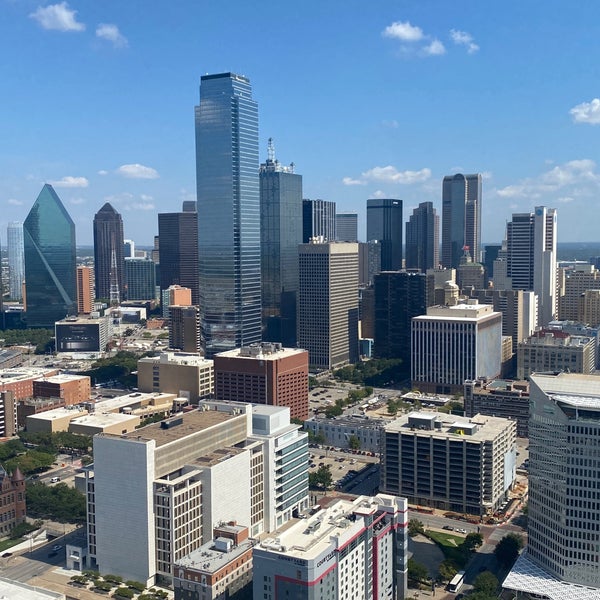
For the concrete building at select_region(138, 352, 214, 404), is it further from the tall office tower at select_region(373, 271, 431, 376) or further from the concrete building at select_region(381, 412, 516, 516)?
the concrete building at select_region(381, 412, 516, 516)

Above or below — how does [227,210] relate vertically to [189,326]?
above

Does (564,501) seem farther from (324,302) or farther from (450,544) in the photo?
(324,302)

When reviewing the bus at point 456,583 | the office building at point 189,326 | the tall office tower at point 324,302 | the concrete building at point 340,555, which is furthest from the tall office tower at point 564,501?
the office building at point 189,326

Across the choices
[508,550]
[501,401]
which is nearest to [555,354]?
[501,401]

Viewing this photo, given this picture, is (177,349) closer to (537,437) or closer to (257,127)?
(257,127)

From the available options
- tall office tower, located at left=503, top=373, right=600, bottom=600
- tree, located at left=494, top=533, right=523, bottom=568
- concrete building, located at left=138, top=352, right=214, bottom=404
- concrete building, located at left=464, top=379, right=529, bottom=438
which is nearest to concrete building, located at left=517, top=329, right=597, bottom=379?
concrete building, located at left=464, top=379, right=529, bottom=438

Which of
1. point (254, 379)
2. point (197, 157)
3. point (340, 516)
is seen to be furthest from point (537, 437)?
point (197, 157)
